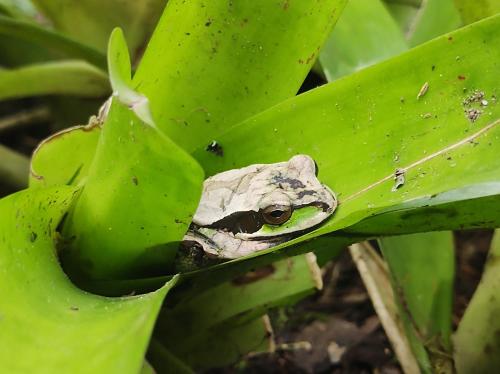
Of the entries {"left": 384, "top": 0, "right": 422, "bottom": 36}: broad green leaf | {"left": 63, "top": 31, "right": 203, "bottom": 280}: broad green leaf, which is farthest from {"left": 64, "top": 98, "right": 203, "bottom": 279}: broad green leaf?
{"left": 384, "top": 0, "right": 422, "bottom": 36}: broad green leaf

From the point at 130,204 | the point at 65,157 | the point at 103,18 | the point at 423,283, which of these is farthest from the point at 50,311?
Answer: the point at 103,18

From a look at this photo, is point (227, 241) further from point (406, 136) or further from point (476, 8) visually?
point (476, 8)

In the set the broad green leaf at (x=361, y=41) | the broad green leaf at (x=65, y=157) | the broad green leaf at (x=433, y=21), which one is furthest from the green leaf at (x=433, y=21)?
the broad green leaf at (x=65, y=157)

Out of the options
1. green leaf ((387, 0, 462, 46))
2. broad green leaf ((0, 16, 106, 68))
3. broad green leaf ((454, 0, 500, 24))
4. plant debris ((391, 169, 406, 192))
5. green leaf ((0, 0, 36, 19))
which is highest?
green leaf ((0, 0, 36, 19))

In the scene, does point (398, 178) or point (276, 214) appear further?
point (276, 214)

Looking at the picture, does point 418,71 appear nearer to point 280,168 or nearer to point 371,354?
point 280,168

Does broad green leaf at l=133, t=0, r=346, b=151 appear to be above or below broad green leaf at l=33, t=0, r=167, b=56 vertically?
below

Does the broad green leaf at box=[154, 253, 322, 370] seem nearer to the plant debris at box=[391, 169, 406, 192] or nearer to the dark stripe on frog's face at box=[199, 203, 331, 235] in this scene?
the dark stripe on frog's face at box=[199, 203, 331, 235]
